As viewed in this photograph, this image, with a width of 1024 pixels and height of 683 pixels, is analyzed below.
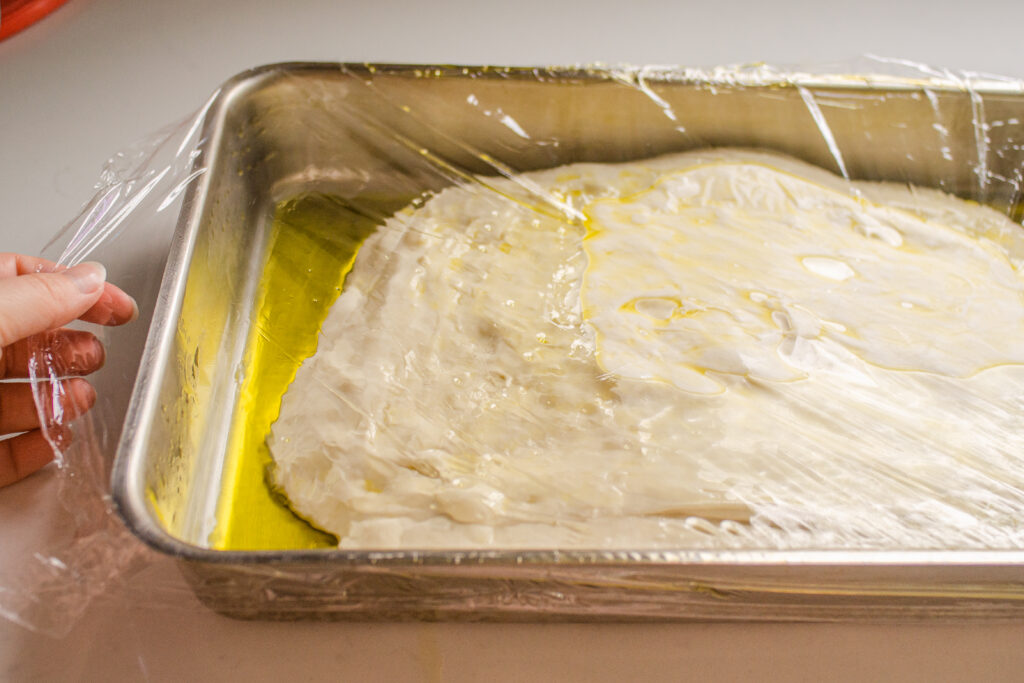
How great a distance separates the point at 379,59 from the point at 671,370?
0.84 m

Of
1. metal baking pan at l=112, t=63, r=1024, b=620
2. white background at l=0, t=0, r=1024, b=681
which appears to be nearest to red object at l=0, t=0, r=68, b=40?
white background at l=0, t=0, r=1024, b=681

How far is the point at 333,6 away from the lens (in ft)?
4.82

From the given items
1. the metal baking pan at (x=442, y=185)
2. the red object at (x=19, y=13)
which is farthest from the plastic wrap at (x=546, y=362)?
the red object at (x=19, y=13)

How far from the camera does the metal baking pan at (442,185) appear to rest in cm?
61

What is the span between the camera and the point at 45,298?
2.29 feet

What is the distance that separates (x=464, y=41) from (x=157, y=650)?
112 centimetres

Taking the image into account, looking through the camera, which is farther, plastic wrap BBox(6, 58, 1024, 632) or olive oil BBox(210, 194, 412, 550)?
olive oil BBox(210, 194, 412, 550)

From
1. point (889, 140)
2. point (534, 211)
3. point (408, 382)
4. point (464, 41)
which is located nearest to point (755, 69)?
point (889, 140)

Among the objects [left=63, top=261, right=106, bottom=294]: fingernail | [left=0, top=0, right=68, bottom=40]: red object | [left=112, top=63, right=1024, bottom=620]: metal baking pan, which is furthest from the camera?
[left=0, top=0, right=68, bottom=40]: red object

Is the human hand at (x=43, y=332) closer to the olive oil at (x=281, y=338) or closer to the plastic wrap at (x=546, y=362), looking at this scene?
the plastic wrap at (x=546, y=362)

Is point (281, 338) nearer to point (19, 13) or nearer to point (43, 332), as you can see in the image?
point (43, 332)

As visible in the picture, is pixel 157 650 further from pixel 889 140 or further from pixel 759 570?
pixel 889 140

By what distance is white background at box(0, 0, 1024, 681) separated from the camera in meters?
0.69

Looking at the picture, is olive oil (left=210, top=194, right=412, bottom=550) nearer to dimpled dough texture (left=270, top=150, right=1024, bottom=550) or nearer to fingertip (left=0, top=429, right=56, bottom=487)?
dimpled dough texture (left=270, top=150, right=1024, bottom=550)
